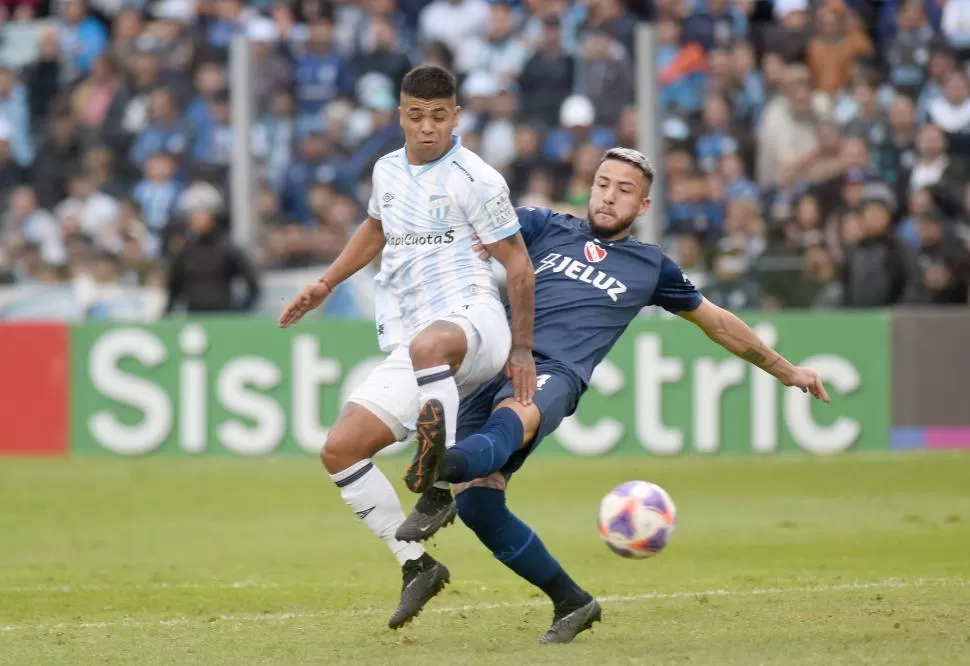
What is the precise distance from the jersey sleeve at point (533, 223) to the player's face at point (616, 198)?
25 cm

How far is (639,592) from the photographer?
27.8 feet

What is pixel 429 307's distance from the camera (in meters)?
7.01

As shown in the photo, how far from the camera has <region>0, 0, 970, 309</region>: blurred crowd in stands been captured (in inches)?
620

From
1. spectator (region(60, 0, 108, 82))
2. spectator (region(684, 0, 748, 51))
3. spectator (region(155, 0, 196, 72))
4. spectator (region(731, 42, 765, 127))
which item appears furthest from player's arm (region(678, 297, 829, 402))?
spectator (region(60, 0, 108, 82))

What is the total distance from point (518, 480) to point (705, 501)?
6.81 feet

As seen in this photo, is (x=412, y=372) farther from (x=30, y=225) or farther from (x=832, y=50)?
(x=30, y=225)

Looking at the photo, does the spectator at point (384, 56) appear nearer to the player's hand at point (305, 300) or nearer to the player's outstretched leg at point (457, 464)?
the player's hand at point (305, 300)

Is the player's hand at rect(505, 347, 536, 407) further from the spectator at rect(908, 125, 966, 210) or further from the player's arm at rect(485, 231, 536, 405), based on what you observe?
the spectator at rect(908, 125, 966, 210)

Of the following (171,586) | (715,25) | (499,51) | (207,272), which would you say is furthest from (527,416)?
(499,51)

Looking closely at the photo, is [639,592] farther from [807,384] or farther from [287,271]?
[287,271]

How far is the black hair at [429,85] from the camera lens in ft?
22.4

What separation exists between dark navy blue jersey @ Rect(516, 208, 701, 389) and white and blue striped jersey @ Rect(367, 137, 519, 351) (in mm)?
282

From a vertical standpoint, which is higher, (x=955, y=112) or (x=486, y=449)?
(x=955, y=112)

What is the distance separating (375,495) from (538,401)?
77 cm
